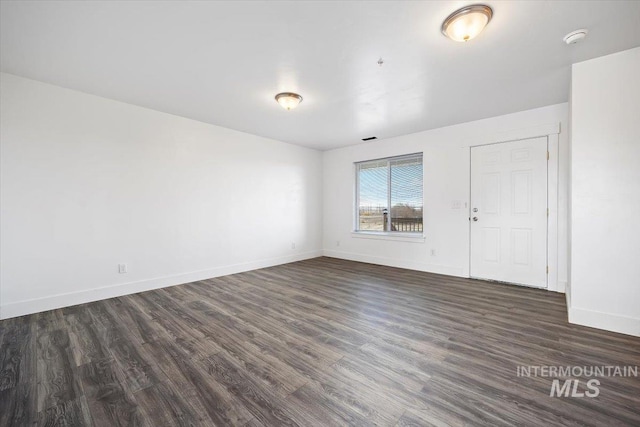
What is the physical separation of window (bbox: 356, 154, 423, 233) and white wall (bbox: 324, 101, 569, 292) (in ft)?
0.65

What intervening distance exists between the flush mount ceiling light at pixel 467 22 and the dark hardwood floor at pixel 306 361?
2482 millimetres

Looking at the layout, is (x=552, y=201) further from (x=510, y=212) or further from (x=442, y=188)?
(x=442, y=188)

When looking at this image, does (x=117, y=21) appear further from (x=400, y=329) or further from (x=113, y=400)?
(x=400, y=329)

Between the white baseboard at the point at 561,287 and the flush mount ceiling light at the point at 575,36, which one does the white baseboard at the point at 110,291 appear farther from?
the flush mount ceiling light at the point at 575,36

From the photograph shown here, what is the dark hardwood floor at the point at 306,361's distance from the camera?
148 centimetres

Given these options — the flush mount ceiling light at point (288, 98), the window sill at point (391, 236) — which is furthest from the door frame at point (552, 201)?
the flush mount ceiling light at point (288, 98)

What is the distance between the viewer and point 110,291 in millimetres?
3406

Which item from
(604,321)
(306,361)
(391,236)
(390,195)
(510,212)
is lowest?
(306,361)

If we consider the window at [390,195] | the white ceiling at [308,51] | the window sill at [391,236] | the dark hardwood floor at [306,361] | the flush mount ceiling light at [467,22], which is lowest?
the dark hardwood floor at [306,361]

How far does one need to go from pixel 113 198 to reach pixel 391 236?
4.62 metres

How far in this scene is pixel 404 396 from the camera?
160 centimetres

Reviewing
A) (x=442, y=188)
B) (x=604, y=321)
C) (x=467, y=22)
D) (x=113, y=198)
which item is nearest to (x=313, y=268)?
(x=442, y=188)

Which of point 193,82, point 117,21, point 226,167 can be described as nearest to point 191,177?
point 226,167

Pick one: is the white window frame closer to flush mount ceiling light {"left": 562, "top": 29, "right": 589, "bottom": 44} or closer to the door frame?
the door frame
